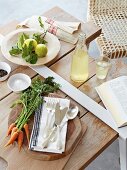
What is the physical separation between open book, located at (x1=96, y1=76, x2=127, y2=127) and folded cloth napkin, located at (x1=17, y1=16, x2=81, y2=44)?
0.32 m

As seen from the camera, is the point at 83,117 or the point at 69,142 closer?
the point at 69,142

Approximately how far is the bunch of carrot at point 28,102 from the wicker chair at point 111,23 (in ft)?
1.63

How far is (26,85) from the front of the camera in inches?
53.2

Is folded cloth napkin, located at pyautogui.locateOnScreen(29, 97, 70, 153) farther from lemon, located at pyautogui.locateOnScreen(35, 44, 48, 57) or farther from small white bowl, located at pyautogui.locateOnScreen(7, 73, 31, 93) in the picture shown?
lemon, located at pyautogui.locateOnScreen(35, 44, 48, 57)

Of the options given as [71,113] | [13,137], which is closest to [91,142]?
[71,113]

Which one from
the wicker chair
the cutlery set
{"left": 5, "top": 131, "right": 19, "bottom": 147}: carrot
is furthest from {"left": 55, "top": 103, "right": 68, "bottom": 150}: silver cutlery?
the wicker chair

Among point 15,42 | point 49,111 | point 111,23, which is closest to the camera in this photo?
point 49,111

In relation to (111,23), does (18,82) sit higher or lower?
higher

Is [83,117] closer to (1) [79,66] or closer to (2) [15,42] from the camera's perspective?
(1) [79,66]

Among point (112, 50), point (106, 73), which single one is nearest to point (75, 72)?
point (106, 73)

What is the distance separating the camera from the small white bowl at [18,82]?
1.34 metres

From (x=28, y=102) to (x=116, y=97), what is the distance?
329 millimetres

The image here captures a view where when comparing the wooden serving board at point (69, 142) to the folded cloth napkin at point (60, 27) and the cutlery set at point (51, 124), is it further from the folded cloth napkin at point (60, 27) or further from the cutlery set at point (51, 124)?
the folded cloth napkin at point (60, 27)

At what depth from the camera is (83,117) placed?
126 centimetres
